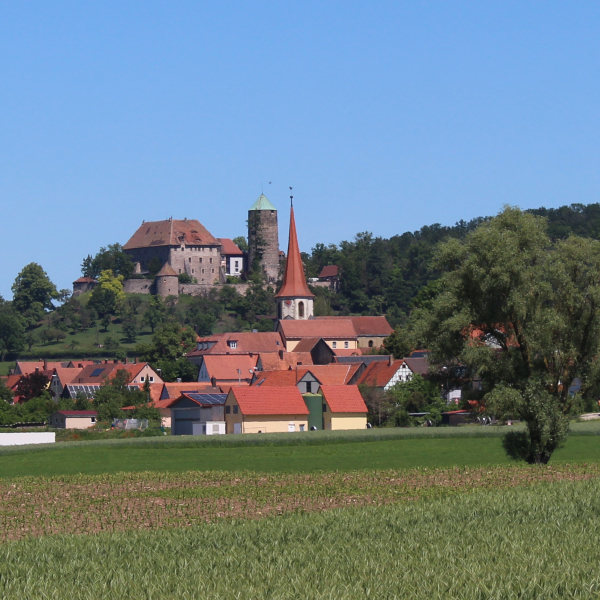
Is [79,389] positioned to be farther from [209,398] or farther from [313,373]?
[209,398]

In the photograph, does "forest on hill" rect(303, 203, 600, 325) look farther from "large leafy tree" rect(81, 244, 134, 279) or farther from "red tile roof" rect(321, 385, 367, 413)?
"red tile roof" rect(321, 385, 367, 413)

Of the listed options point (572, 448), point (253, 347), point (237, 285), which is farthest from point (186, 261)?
point (572, 448)

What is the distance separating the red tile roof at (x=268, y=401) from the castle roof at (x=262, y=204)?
128022 millimetres

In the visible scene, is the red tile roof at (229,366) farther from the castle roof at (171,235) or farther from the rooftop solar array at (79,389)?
the castle roof at (171,235)

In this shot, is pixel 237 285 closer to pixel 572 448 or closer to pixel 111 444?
pixel 111 444

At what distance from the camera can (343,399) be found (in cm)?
6288

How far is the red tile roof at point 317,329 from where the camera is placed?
121 m

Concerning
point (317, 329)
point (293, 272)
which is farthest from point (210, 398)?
point (293, 272)

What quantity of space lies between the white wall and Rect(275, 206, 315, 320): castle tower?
7114cm

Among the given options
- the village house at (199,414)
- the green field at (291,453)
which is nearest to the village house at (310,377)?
the village house at (199,414)

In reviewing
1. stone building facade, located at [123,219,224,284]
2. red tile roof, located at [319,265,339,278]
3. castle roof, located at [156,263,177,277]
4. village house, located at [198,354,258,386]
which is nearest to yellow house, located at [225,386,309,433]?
village house, located at [198,354,258,386]

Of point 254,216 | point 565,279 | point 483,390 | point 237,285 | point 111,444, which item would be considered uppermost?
point 254,216

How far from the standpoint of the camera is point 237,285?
176 metres

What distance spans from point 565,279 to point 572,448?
11421 millimetres
